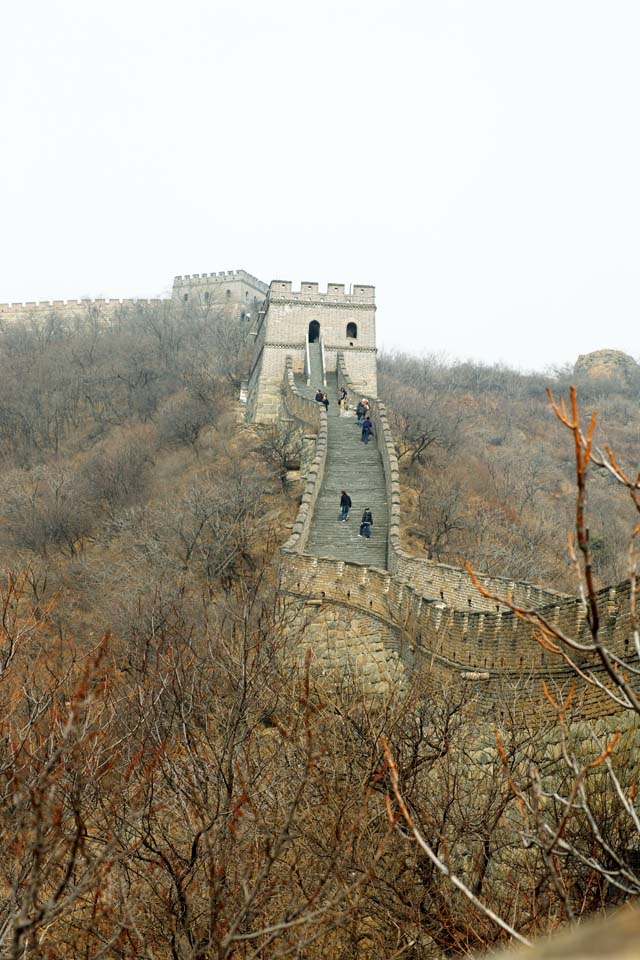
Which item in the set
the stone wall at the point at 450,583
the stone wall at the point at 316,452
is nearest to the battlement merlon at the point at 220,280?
the stone wall at the point at 316,452

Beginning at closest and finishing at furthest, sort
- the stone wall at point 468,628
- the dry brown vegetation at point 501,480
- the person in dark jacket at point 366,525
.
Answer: the stone wall at point 468,628 → the person in dark jacket at point 366,525 → the dry brown vegetation at point 501,480

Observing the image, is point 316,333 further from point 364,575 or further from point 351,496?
point 364,575

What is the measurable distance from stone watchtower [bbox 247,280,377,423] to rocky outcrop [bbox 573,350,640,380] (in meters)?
29.4

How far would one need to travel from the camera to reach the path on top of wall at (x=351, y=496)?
2114cm

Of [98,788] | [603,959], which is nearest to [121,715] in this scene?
[98,788]

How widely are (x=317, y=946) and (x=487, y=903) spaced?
188cm

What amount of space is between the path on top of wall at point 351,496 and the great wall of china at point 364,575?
0.05 m

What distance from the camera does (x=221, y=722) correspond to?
36.7ft

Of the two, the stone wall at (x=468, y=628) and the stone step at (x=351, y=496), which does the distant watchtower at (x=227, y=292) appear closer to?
the stone step at (x=351, y=496)

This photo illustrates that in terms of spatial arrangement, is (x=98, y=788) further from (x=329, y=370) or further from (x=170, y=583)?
(x=329, y=370)

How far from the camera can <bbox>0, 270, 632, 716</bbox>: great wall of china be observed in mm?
13148

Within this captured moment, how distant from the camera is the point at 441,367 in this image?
61594 millimetres

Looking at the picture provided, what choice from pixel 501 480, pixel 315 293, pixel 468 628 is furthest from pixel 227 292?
pixel 468 628

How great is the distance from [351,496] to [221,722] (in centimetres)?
1341
